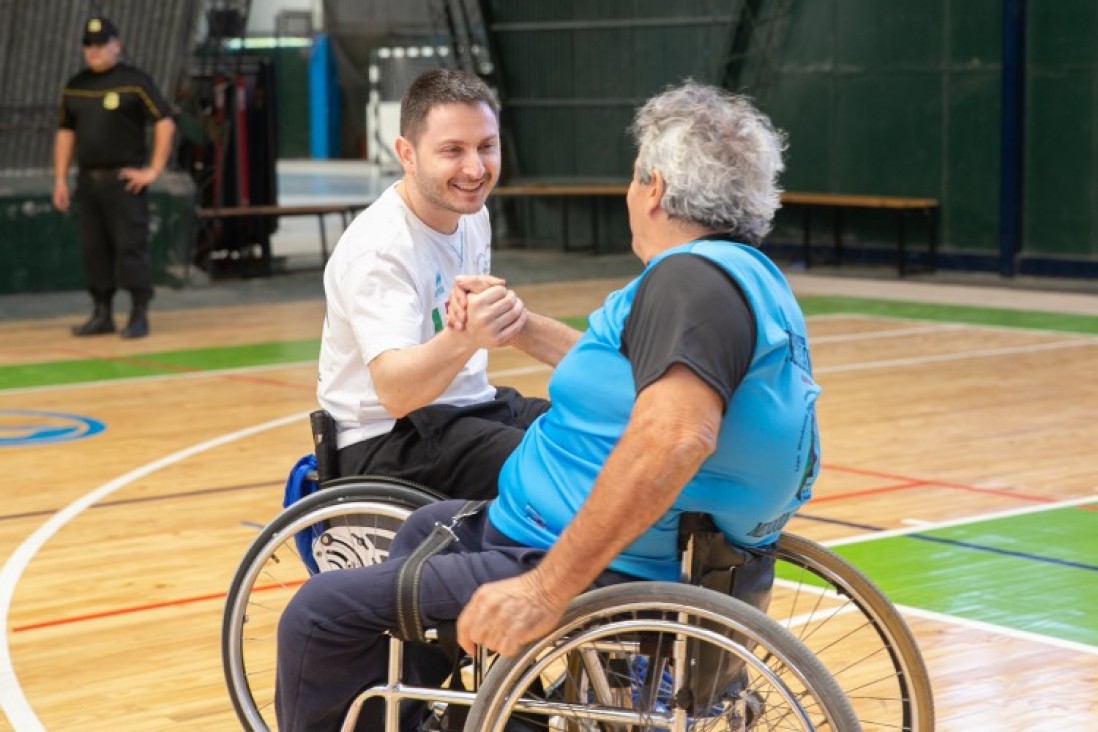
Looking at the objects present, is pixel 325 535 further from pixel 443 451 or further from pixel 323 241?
pixel 323 241

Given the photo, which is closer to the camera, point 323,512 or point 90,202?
point 323,512

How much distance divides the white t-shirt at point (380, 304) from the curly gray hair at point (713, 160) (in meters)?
0.68

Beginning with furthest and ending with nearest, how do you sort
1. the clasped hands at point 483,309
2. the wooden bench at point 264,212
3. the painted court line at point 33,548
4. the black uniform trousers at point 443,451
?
the wooden bench at point 264,212, the painted court line at point 33,548, the black uniform trousers at point 443,451, the clasped hands at point 483,309

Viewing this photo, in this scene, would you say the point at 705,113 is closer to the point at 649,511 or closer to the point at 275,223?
the point at 649,511

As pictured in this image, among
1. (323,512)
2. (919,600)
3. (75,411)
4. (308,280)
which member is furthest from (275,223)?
(323,512)

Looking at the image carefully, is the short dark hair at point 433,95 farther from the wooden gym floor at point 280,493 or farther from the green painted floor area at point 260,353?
the green painted floor area at point 260,353

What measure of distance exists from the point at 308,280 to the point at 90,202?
338 cm

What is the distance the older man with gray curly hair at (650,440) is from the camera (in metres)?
2.38

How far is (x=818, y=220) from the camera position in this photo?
14.0 m

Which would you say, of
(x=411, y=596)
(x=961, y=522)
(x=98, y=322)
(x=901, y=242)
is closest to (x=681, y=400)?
(x=411, y=596)

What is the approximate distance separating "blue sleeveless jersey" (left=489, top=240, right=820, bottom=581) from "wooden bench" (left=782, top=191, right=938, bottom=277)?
10.6 metres

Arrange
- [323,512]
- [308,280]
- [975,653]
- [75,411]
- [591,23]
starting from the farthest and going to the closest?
[591,23] → [308,280] → [75,411] → [975,653] → [323,512]

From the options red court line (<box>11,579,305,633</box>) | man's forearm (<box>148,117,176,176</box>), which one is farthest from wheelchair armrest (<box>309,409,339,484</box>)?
man's forearm (<box>148,117,176,176</box>)

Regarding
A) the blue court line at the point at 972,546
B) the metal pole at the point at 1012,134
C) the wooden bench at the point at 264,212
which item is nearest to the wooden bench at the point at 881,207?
the metal pole at the point at 1012,134
